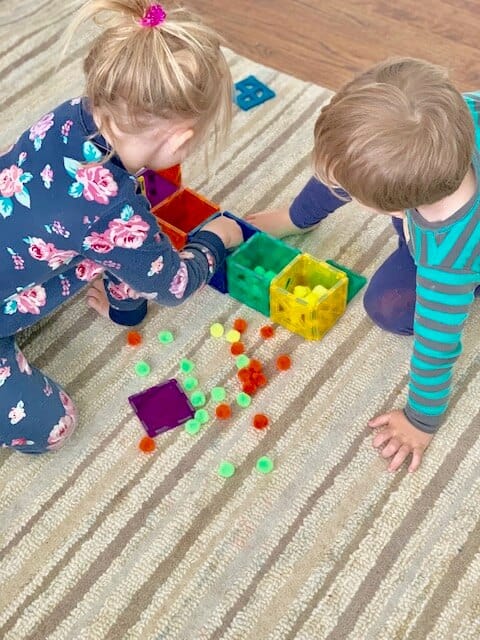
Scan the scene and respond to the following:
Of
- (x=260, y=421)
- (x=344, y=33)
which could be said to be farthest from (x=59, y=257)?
(x=344, y=33)

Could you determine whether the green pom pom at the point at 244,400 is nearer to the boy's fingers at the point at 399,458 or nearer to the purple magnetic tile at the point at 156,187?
the boy's fingers at the point at 399,458

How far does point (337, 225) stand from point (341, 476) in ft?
1.63

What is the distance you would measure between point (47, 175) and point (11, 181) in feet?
0.21

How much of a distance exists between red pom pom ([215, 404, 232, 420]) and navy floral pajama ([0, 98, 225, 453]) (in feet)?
0.56

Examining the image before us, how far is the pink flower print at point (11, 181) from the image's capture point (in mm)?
1003

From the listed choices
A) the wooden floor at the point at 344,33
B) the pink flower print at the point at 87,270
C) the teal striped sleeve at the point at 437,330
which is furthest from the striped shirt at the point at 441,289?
the wooden floor at the point at 344,33

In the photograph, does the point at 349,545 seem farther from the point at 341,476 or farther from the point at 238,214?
the point at 238,214

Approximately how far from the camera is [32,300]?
1140 mm

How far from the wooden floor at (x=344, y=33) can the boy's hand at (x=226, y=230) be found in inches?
23.8

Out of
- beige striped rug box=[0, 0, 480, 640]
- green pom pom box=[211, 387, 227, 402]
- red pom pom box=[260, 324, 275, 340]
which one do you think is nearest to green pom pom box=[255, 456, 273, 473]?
beige striped rug box=[0, 0, 480, 640]

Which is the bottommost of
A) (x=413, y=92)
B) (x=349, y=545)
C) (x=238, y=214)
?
(x=349, y=545)

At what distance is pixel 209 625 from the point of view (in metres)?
1.00

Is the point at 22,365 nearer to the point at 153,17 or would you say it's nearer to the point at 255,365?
the point at 255,365

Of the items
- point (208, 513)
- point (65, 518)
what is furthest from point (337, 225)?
point (65, 518)
